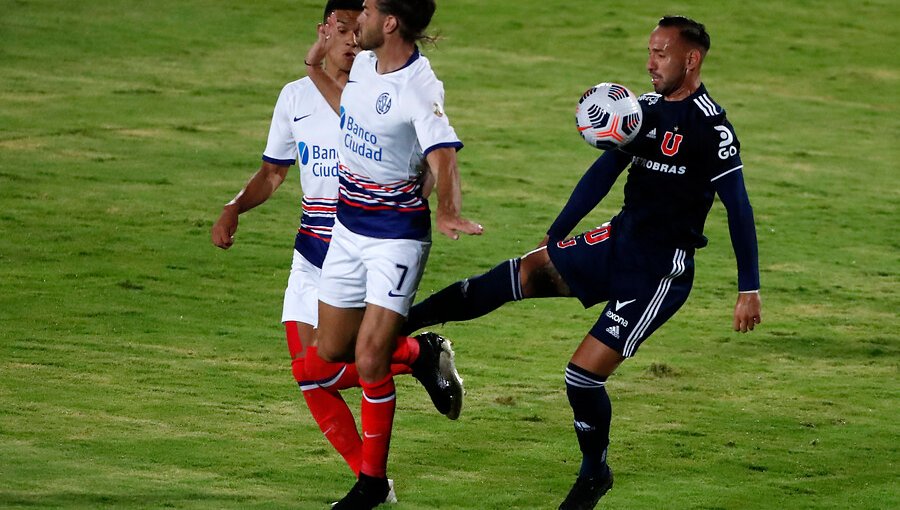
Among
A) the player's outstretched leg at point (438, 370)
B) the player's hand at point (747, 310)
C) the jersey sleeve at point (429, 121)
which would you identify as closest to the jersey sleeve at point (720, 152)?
the player's hand at point (747, 310)

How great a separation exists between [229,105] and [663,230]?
1150 cm

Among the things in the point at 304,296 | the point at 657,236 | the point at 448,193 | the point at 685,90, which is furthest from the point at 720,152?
the point at 304,296

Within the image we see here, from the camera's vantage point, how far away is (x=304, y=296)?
696 centimetres

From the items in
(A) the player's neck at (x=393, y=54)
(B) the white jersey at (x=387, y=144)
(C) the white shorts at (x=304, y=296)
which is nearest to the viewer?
(B) the white jersey at (x=387, y=144)

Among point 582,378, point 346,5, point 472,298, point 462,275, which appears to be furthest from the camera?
point 462,275

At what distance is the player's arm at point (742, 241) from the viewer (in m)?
6.39

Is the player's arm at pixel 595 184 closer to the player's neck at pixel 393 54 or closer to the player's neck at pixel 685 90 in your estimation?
the player's neck at pixel 685 90

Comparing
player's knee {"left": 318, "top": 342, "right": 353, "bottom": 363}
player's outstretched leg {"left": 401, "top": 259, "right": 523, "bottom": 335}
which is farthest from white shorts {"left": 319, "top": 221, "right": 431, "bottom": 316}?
player's outstretched leg {"left": 401, "top": 259, "right": 523, "bottom": 335}

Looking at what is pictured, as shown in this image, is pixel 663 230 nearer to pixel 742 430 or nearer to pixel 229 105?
pixel 742 430

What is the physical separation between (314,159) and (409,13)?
1.13 m

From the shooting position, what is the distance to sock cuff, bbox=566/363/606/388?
21.2ft

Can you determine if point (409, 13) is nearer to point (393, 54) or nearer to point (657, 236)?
point (393, 54)

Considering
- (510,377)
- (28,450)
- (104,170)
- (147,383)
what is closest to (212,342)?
(147,383)

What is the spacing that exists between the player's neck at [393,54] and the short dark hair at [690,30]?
1161mm
